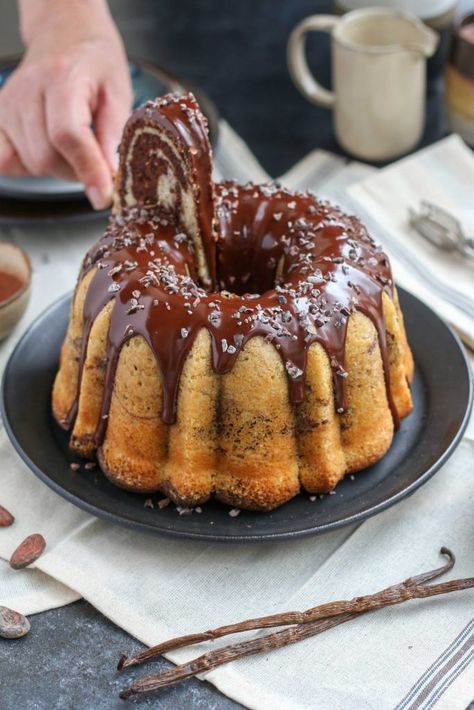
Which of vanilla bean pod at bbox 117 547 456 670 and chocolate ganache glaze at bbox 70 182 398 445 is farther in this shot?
chocolate ganache glaze at bbox 70 182 398 445

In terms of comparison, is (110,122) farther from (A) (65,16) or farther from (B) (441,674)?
(B) (441,674)

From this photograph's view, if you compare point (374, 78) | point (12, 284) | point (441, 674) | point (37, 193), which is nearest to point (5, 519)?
point (12, 284)

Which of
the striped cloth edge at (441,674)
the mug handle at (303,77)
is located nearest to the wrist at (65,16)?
the mug handle at (303,77)

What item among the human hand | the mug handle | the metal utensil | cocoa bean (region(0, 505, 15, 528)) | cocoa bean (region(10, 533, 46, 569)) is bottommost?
cocoa bean (region(0, 505, 15, 528))

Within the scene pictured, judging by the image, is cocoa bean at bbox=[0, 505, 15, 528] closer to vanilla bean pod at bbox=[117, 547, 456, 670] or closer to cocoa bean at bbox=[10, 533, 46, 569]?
cocoa bean at bbox=[10, 533, 46, 569]

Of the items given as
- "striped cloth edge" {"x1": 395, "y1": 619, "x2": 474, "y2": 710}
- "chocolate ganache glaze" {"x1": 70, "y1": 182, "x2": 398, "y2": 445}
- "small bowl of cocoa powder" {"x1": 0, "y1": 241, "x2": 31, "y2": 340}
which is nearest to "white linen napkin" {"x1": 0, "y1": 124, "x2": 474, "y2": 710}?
"striped cloth edge" {"x1": 395, "y1": 619, "x2": 474, "y2": 710}

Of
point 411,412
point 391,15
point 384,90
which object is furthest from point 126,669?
point 391,15

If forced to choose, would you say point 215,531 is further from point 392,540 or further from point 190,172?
point 190,172
